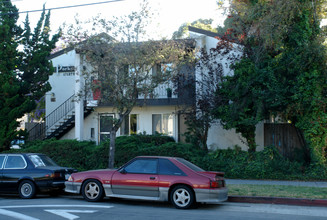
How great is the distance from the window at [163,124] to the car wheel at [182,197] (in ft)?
36.0

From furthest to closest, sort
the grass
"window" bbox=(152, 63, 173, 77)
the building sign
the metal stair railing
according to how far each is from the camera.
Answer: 1. the building sign
2. the metal stair railing
3. "window" bbox=(152, 63, 173, 77)
4. the grass

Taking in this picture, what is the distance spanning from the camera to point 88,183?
1068 centimetres

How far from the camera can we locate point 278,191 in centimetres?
1168

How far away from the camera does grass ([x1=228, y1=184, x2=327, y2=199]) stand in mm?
10948

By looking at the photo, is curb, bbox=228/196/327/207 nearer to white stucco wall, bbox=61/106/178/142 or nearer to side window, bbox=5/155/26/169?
side window, bbox=5/155/26/169

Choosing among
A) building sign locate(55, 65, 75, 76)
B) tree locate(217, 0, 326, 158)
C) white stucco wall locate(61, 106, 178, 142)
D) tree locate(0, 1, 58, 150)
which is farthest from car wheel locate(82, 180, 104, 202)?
building sign locate(55, 65, 75, 76)

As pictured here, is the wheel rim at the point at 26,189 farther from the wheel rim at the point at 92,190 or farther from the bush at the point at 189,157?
the bush at the point at 189,157

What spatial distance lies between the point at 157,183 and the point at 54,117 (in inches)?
585

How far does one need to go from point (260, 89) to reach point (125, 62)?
5.72 meters

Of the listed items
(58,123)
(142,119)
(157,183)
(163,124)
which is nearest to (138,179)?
(157,183)

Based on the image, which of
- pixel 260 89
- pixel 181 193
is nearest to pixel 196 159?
pixel 260 89

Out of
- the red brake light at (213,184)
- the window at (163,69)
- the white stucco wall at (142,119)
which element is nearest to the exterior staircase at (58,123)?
the white stucco wall at (142,119)

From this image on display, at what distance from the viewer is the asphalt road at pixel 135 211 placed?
341 inches

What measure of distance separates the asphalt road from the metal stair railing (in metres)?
11.8
